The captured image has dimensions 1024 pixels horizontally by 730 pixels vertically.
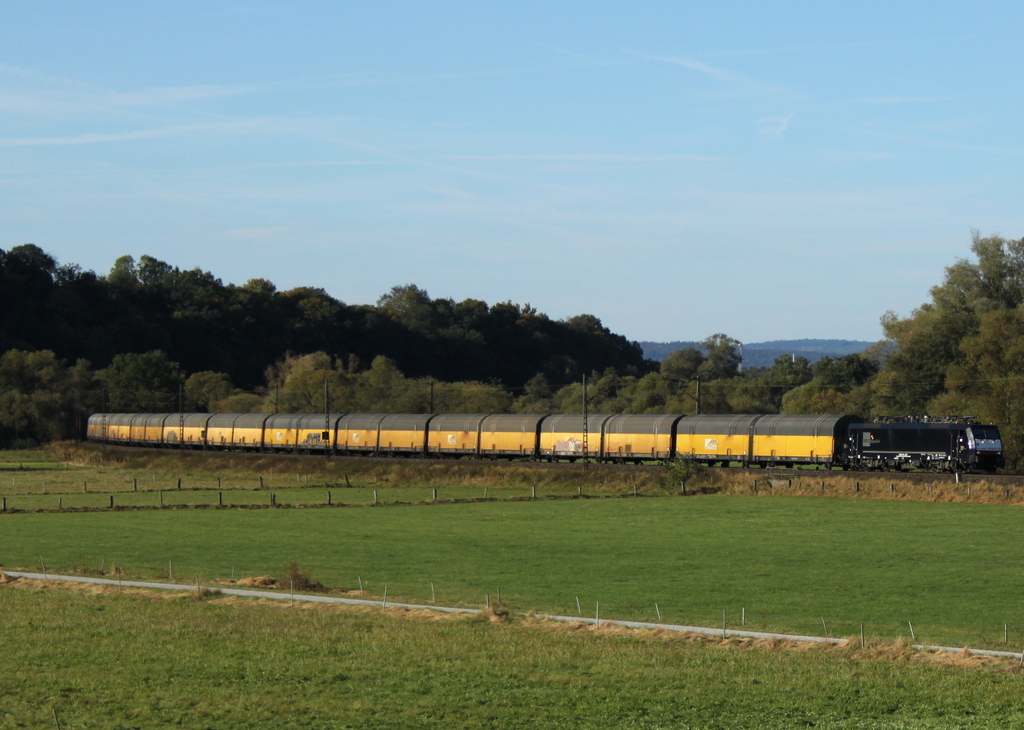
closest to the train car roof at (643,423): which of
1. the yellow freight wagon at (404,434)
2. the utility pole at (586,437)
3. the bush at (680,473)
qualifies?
the utility pole at (586,437)

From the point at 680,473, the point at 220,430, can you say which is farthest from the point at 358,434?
the point at 680,473

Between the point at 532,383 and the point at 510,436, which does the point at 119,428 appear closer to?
the point at 510,436

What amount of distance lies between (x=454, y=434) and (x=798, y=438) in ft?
96.3

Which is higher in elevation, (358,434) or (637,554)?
(358,434)

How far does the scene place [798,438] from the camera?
254 feet

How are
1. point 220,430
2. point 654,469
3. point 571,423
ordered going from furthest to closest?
point 220,430 < point 571,423 < point 654,469

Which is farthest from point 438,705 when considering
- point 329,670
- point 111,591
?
point 111,591

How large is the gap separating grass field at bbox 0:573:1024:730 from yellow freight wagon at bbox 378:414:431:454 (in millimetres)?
66962

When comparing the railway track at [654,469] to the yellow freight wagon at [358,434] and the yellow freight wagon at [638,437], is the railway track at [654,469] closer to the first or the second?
the yellow freight wagon at [638,437]

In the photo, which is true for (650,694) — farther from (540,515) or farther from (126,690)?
(540,515)

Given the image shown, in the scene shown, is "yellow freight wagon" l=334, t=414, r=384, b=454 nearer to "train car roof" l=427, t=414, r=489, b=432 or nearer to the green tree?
"train car roof" l=427, t=414, r=489, b=432

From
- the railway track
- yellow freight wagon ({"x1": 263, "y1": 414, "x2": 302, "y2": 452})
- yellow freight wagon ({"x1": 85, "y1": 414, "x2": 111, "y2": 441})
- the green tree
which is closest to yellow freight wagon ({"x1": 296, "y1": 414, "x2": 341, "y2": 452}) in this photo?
yellow freight wagon ({"x1": 263, "y1": 414, "x2": 302, "y2": 452})

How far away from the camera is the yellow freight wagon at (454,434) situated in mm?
93250

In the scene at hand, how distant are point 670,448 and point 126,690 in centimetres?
6215
